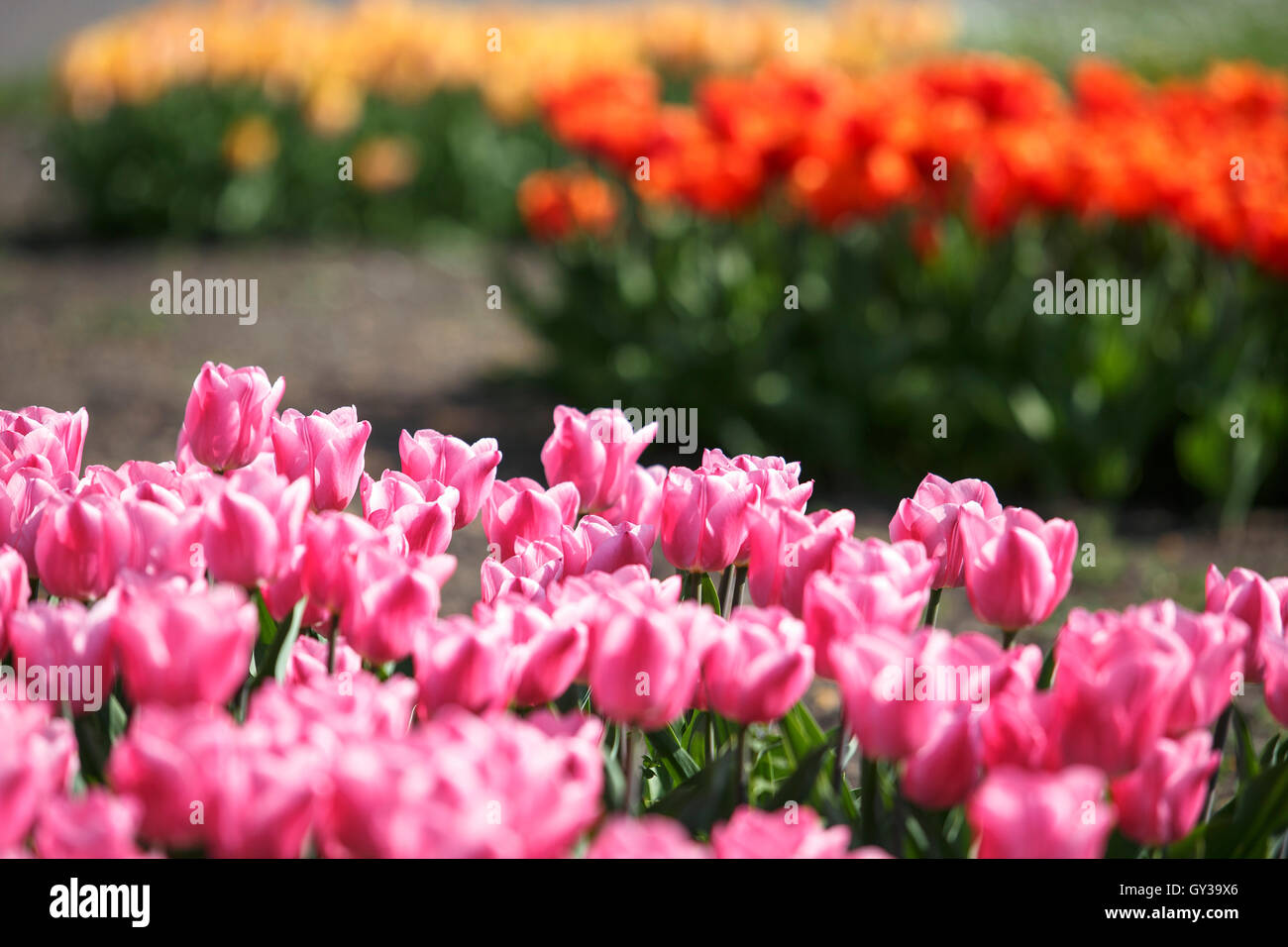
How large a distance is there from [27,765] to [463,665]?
355 millimetres

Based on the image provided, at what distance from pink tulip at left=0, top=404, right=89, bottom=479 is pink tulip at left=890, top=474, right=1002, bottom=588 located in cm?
94

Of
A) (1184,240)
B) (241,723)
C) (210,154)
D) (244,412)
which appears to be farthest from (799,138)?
(210,154)

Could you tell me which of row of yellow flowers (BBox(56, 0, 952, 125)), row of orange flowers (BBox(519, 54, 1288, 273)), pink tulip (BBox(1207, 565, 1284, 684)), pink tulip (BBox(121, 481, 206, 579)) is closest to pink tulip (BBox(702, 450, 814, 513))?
pink tulip (BBox(1207, 565, 1284, 684))

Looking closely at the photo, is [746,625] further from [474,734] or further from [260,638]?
[260,638]

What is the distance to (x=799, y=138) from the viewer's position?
4855 millimetres

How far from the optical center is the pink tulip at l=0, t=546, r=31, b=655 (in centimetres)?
134

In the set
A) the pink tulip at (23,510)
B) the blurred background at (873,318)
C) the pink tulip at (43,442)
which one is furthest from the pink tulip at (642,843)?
the blurred background at (873,318)

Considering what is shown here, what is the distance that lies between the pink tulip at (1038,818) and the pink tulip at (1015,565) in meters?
0.37

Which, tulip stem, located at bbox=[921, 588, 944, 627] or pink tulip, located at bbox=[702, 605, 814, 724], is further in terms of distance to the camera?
tulip stem, located at bbox=[921, 588, 944, 627]

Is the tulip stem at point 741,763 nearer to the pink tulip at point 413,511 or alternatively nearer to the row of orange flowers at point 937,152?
the pink tulip at point 413,511

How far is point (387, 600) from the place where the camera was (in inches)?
51.8

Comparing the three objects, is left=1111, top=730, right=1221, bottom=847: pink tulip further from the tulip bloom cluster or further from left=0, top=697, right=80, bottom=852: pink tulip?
left=0, top=697, right=80, bottom=852: pink tulip

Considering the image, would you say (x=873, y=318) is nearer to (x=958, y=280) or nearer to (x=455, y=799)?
(x=958, y=280)

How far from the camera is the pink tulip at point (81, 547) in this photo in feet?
4.50
